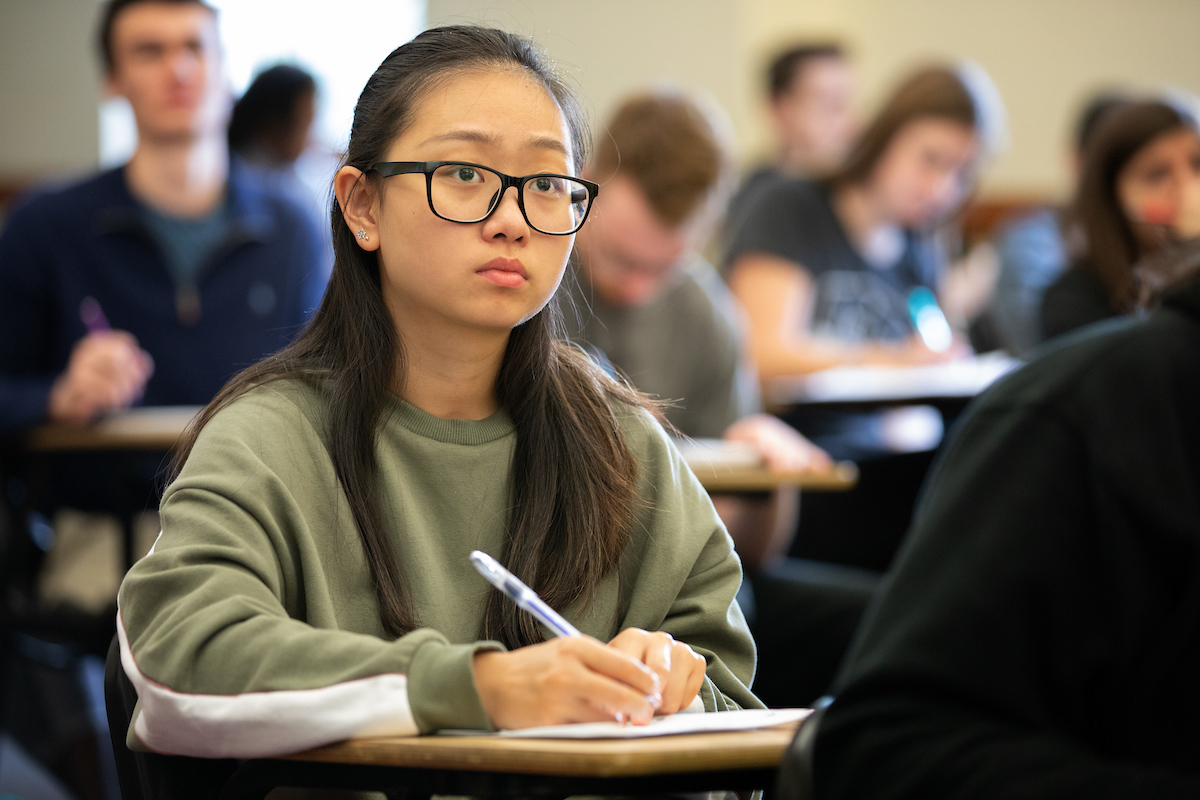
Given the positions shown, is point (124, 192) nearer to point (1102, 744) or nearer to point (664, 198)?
point (664, 198)

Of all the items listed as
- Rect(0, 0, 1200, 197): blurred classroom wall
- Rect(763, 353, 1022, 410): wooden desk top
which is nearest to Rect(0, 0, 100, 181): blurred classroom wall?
Rect(0, 0, 1200, 197): blurred classroom wall

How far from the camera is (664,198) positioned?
2.26 meters

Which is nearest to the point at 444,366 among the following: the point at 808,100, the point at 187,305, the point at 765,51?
the point at 187,305

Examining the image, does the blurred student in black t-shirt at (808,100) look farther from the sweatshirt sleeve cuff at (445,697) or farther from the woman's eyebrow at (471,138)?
the sweatshirt sleeve cuff at (445,697)

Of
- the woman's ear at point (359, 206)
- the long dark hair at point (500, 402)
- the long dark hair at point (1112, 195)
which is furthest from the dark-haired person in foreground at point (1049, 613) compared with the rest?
the long dark hair at point (1112, 195)

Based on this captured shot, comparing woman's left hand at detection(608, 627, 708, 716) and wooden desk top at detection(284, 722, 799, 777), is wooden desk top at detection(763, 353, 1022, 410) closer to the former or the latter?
woman's left hand at detection(608, 627, 708, 716)

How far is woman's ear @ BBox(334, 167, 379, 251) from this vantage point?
113 centimetres

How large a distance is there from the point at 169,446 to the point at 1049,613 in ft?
4.88

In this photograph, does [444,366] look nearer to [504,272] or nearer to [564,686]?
[504,272]

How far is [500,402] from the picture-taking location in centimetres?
118

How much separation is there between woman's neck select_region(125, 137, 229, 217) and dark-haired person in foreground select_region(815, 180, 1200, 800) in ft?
7.22

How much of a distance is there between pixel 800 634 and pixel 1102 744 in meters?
1.38

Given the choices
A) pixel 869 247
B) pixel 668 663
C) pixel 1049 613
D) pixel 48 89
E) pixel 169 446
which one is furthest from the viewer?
pixel 48 89

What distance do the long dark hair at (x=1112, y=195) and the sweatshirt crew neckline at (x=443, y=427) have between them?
191 cm
